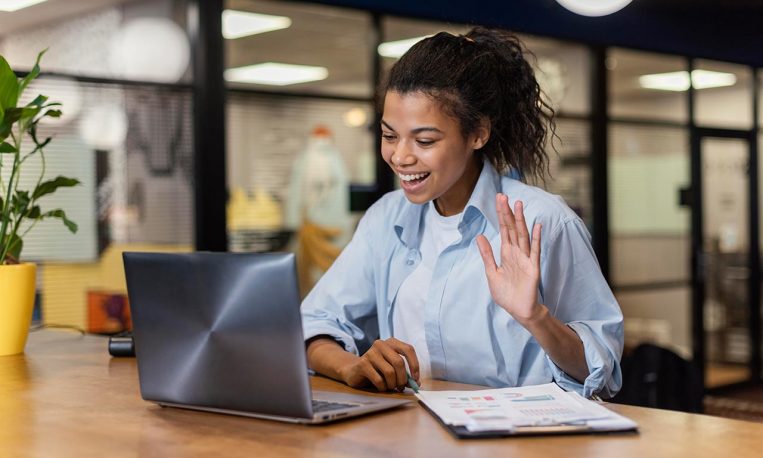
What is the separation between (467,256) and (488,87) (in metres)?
0.38

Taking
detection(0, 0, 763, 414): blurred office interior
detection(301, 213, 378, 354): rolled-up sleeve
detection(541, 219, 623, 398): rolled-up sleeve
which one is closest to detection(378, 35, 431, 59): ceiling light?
detection(0, 0, 763, 414): blurred office interior

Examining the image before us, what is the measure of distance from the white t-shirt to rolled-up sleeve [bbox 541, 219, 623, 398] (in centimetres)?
24

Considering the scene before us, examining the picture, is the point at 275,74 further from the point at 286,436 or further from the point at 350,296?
the point at 286,436

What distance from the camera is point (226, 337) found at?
1539 mm

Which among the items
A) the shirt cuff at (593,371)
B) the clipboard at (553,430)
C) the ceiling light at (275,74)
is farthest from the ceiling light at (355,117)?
the clipboard at (553,430)

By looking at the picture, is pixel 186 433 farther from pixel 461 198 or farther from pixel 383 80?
pixel 383 80

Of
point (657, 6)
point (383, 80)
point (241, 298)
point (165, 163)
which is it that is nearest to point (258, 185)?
point (165, 163)

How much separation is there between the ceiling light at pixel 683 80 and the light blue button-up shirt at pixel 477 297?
4.96 m

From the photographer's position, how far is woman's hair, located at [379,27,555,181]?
85.0 inches

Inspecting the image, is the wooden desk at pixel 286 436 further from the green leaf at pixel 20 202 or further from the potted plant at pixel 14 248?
the green leaf at pixel 20 202

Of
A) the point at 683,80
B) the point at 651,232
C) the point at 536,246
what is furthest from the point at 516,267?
the point at 683,80

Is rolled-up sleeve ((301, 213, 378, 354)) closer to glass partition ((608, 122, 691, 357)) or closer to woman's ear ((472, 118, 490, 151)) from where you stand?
woman's ear ((472, 118, 490, 151))

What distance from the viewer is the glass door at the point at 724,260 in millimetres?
7258

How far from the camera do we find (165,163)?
15.8 ft
